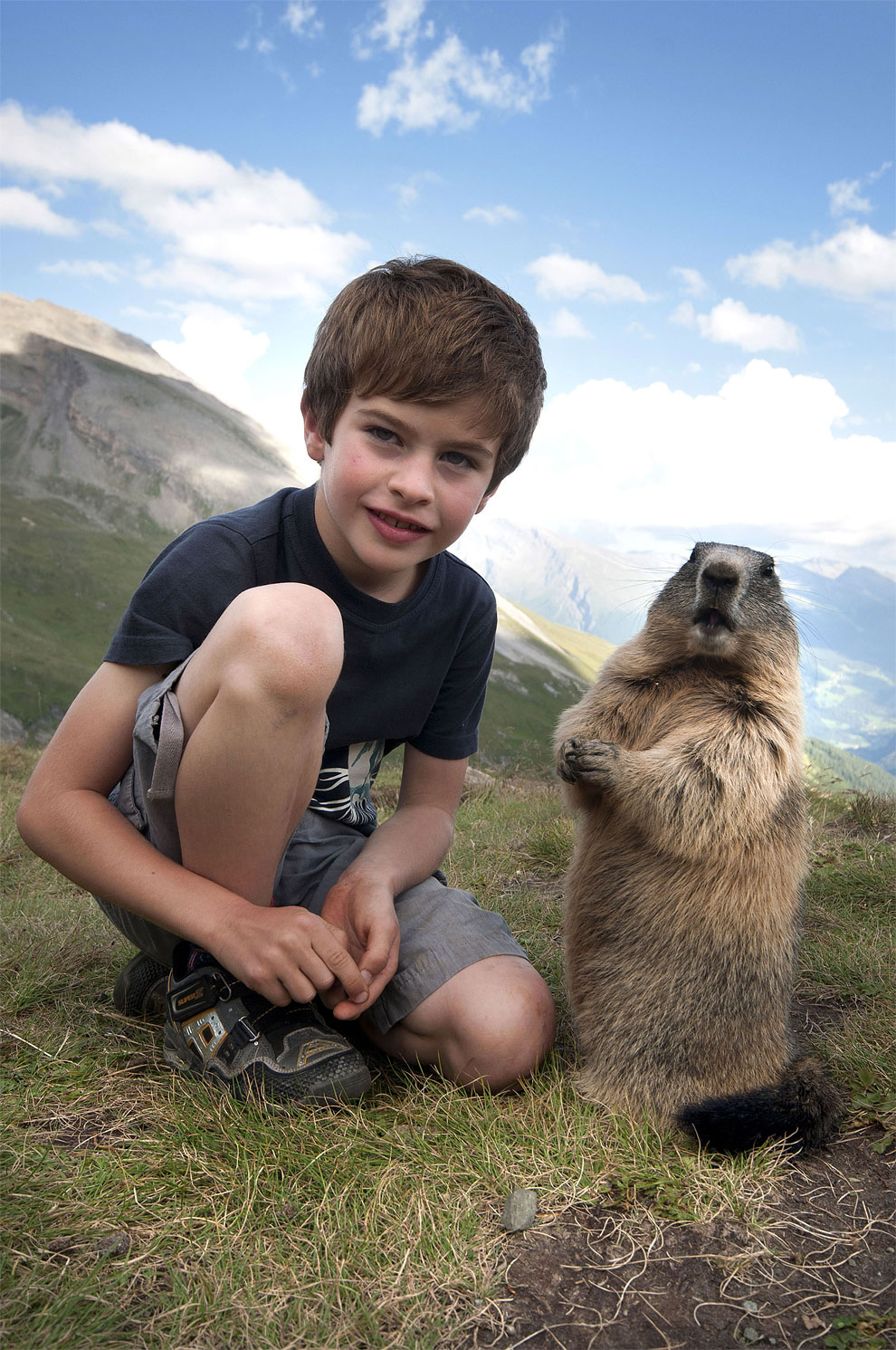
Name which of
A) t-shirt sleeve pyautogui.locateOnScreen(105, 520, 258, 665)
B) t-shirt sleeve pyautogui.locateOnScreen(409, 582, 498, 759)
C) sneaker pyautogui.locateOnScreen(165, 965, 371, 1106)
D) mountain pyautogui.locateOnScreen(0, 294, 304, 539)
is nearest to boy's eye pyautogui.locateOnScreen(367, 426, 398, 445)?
t-shirt sleeve pyautogui.locateOnScreen(105, 520, 258, 665)

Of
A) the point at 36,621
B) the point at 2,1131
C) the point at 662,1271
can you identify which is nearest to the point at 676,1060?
the point at 662,1271

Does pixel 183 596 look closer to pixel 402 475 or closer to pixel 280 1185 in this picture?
pixel 402 475

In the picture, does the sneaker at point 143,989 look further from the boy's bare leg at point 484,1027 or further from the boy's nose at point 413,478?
the boy's nose at point 413,478

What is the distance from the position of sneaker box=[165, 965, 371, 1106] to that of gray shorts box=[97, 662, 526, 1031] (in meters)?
0.24

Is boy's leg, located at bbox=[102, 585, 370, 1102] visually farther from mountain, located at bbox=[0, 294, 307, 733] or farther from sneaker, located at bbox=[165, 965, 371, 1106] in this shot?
mountain, located at bbox=[0, 294, 307, 733]

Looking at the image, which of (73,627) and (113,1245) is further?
(73,627)

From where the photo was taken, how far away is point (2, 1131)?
2352 millimetres

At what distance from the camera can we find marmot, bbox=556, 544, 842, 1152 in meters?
2.82

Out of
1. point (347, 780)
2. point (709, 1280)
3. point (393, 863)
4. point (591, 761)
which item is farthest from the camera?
point (347, 780)

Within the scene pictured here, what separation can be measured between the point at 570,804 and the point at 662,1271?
1.50m

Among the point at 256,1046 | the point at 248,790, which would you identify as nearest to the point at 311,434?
the point at 248,790

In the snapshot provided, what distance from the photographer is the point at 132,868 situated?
253cm

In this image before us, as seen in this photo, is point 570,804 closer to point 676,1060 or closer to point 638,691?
point 638,691

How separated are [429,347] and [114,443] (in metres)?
115
